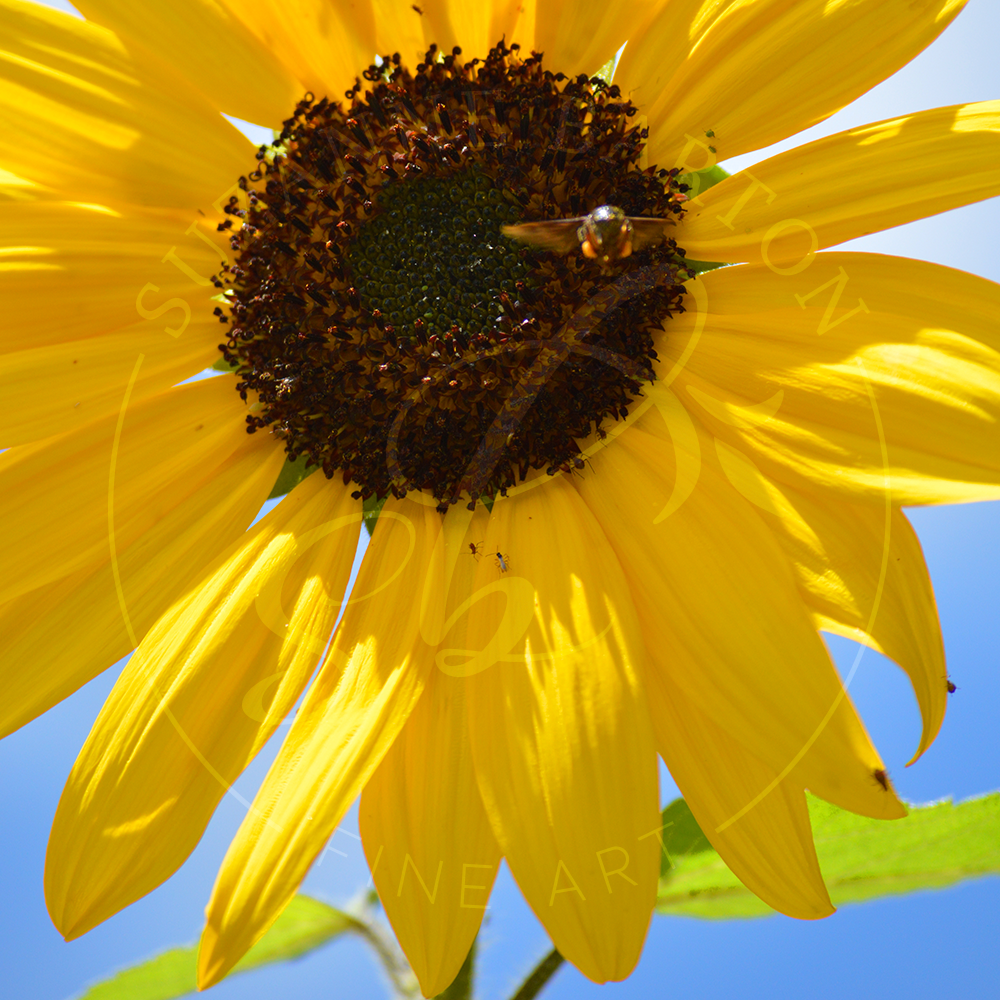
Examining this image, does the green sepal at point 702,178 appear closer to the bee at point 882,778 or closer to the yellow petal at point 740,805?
the yellow petal at point 740,805

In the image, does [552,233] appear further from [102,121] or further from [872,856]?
[872,856]

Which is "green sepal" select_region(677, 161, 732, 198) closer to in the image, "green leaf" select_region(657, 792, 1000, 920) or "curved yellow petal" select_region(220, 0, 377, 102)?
"curved yellow petal" select_region(220, 0, 377, 102)

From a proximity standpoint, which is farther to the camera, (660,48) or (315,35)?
(315,35)

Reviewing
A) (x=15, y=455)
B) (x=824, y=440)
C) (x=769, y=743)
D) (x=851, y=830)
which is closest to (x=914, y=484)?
(x=824, y=440)

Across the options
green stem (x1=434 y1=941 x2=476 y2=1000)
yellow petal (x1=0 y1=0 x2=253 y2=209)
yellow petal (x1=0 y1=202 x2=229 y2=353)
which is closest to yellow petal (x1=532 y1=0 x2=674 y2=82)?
yellow petal (x1=0 y1=0 x2=253 y2=209)

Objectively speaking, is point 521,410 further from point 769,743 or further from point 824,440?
point 769,743

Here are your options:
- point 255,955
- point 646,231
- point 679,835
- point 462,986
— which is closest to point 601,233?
point 646,231
